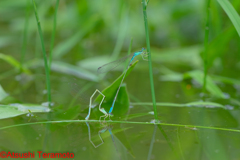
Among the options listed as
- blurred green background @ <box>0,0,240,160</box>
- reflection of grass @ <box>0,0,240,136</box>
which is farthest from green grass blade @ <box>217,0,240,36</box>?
reflection of grass @ <box>0,0,240,136</box>

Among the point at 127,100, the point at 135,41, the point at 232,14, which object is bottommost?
the point at 127,100

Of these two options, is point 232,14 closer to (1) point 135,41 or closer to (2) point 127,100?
(2) point 127,100

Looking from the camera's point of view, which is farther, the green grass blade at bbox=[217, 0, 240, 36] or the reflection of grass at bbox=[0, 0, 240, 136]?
the reflection of grass at bbox=[0, 0, 240, 136]

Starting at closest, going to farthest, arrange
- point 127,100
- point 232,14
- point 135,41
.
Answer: point 232,14 → point 127,100 → point 135,41

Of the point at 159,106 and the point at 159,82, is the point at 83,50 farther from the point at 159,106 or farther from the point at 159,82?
the point at 159,106

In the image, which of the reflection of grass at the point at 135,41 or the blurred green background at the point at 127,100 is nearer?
the blurred green background at the point at 127,100

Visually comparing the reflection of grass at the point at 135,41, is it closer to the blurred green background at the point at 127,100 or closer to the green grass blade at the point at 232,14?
the blurred green background at the point at 127,100

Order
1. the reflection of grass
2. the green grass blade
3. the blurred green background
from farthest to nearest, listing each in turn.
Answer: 1. the reflection of grass
2. the green grass blade
3. the blurred green background

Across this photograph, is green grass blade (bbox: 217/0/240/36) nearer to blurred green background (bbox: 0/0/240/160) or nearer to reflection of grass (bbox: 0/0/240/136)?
blurred green background (bbox: 0/0/240/160)

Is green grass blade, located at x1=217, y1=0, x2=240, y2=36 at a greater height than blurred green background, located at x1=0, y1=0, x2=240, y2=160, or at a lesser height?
greater

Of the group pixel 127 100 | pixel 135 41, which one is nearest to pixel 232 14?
pixel 127 100

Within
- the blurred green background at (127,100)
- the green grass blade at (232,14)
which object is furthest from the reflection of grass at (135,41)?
the green grass blade at (232,14)
